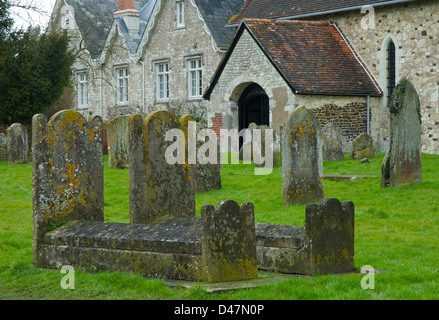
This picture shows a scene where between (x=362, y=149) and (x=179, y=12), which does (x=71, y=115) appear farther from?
(x=179, y=12)

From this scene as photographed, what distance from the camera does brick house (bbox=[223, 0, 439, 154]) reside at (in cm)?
2650

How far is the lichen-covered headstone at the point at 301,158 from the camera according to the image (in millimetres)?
13422

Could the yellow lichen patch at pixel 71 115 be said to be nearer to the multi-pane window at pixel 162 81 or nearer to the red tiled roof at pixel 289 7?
the red tiled roof at pixel 289 7

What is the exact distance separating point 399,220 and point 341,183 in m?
4.47

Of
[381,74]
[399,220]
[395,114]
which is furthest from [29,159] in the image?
[399,220]

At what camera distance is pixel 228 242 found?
7227 mm

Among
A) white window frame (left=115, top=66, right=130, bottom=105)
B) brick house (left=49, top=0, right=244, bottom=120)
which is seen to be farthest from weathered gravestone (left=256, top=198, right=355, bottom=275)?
white window frame (left=115, top=66, right=130, bottom=105)

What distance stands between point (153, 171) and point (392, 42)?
67.7 feet

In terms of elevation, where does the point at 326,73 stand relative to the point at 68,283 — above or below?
above

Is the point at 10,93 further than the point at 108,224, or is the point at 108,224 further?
the point at 10,93

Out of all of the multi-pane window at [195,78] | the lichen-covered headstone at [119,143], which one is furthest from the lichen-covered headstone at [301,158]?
the multi-pane window at [195,78]

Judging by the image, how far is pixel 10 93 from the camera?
2939 cm
